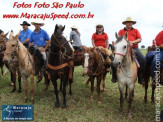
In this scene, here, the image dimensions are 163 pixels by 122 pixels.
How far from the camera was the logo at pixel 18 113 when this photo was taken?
17.9 feet

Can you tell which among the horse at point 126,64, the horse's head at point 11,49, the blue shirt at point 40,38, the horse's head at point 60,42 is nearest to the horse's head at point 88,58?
the horse's head at point 60,42

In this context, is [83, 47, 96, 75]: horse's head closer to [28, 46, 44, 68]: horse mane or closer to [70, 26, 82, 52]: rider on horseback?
[28, 46, 44, 68]: horse mane

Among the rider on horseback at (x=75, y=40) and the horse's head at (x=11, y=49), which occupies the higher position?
the rider on horseback at (x=75, y=40)

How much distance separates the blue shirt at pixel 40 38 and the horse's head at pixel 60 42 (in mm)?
1751

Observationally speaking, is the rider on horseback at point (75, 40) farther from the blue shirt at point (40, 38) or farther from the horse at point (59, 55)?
the horse at point (59, 55)

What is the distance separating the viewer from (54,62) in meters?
6.00

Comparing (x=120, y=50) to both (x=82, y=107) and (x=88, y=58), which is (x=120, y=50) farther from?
(x=82, y=107)

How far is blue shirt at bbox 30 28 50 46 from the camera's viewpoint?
23.5 feet

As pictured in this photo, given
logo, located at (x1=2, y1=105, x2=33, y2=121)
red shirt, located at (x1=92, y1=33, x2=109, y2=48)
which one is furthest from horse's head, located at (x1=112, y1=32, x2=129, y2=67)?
logo, located at (x1=2, y1=105, x2=33, y2=121)

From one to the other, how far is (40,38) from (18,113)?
3.18m

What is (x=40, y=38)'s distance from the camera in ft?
23.6

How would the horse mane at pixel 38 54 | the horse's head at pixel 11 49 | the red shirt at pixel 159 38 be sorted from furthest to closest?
the horse mane at pixel 38 54, the horse's head at pixel 11 49, the red shirt at pixel 159 38

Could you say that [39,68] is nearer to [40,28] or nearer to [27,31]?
[40,28]

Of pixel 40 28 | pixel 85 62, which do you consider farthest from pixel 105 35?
pixel 40 28
